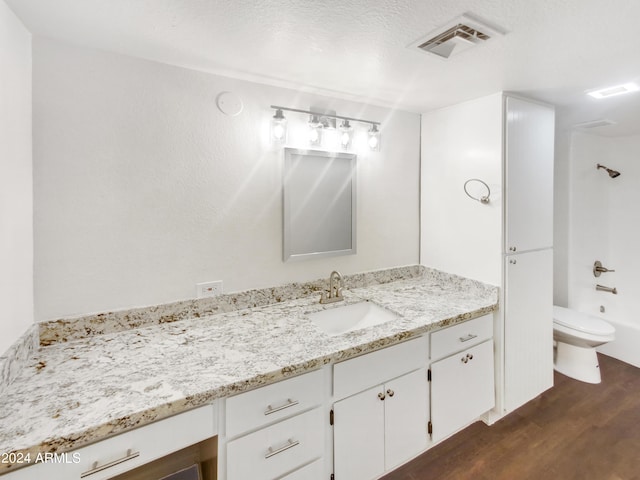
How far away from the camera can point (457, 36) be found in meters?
1.23

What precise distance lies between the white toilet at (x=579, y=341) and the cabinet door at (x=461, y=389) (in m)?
1.02

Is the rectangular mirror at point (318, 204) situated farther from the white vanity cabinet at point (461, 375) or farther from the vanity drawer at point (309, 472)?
the vanity drawer at point (309, 472)

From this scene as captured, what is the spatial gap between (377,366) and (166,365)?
0.90 m

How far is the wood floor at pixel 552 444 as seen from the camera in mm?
1659

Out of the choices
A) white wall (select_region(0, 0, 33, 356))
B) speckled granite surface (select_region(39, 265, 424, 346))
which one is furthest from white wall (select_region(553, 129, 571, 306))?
white wall (select_region(0, 0, 33, 356))

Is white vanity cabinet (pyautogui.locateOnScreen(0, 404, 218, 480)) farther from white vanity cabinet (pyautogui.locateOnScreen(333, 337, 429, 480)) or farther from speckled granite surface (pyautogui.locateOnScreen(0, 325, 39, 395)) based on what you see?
white vanity cabinet (pyautogui.locateOnScreen(333, 337, 429, 480))

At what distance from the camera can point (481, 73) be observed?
1604 millimetres

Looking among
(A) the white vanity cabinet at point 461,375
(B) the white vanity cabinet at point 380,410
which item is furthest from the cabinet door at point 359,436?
(A) the white vanity cabinet at point 461,375

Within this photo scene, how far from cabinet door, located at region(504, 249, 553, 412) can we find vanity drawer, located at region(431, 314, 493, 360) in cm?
18

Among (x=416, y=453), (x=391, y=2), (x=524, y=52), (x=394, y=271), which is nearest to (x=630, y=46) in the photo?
(x=524, y=52)

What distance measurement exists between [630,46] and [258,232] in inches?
75.0

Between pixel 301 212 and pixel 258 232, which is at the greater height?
pixel 301 212

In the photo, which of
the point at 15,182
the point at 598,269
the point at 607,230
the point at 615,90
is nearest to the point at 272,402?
the point at 15,182

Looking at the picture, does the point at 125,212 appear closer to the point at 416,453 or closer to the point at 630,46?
the point at 416,453
